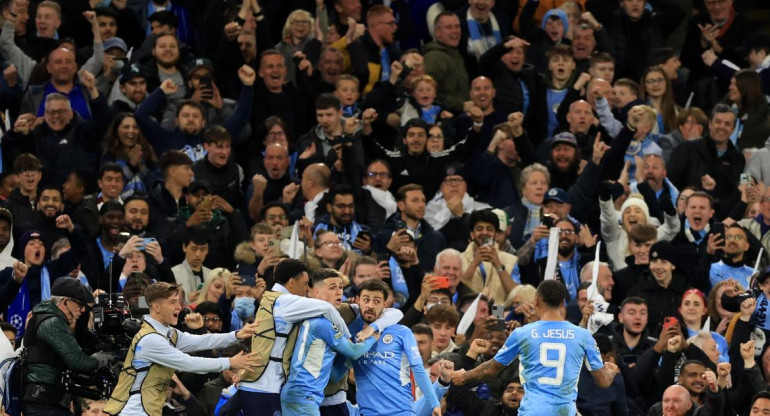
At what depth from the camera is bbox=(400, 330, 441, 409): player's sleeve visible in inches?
632

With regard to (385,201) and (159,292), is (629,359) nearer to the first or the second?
(385,201)

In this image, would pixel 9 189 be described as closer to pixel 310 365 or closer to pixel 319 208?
pixel 319 208

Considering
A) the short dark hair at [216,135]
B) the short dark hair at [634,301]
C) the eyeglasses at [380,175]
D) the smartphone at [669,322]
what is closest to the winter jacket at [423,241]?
the eyeglasses at [380,175]

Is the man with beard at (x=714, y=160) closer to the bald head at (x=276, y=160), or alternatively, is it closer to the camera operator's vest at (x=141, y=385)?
the bald head at (x=276, y=160)

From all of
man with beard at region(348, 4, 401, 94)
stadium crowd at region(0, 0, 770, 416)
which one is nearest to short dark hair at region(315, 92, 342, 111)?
stadium crowd at region(0, 0, 770, 416)

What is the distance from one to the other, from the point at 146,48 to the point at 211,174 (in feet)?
8.22

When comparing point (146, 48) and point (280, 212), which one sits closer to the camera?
point (280, 212)

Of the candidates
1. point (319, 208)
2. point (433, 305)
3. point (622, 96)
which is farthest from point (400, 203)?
point (622, 96)

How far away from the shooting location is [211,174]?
2156 centimetres

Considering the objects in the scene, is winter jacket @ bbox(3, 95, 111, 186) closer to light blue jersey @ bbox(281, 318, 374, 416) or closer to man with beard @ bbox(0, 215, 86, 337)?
man with beard @ bbox(0, 215, 86, 337)

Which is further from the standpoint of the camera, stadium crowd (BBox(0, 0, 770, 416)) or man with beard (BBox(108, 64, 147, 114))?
man with beard (BBox(108, 64, 147, 114))

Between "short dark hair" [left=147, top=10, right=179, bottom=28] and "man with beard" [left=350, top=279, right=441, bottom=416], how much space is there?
799 cm

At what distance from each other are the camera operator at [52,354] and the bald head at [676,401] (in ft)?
17.3

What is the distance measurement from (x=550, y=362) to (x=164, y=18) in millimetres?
9925
